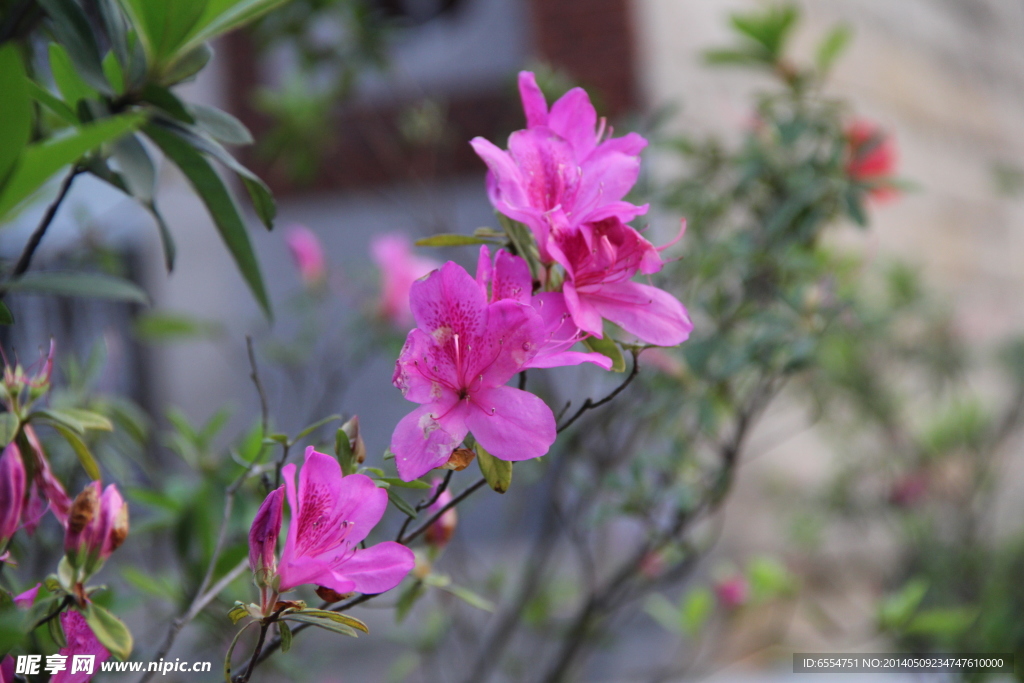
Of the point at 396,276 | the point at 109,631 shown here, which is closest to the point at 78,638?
the point at 109,631

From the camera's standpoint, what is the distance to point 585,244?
46 centimetres

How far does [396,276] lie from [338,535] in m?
0.99

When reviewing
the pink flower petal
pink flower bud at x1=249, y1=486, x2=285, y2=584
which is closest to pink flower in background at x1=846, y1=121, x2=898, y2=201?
the pink flower petal

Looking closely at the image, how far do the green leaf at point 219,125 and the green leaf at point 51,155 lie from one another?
0.74 ft

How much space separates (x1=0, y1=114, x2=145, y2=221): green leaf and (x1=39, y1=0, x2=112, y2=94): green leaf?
147 millimetres

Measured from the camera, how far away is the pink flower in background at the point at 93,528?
47 cm

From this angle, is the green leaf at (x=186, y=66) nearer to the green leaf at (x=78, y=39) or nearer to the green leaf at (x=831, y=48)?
the green leaf at (x=78, y=39)

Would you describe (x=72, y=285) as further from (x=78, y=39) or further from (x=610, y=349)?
(x=610, y=349)

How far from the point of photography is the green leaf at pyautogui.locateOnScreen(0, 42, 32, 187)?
349 millimetres

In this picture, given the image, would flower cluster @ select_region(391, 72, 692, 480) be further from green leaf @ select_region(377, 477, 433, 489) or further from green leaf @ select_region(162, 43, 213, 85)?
green leaf @ select_region(162, 43, 213, 85)

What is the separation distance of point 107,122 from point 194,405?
10.9 feet

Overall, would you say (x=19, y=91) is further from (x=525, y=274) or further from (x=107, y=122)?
(x=525, y=274)

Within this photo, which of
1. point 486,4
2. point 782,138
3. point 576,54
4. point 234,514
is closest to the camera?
point 234,514

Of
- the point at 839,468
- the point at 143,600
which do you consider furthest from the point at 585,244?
the point at 839,468
